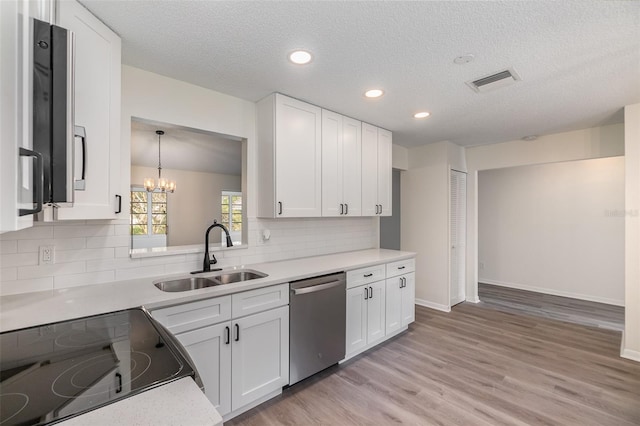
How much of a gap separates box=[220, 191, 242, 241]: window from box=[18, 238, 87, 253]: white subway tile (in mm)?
5145

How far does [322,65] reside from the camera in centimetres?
208

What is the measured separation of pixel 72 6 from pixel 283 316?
85.7 inches

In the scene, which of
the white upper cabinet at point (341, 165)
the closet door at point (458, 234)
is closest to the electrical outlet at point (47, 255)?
the white upper cabinet at point (341, 165)

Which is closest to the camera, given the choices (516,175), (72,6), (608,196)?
(72,6)

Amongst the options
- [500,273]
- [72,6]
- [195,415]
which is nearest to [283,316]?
[195,415]

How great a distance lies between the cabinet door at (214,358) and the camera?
5.73 feet

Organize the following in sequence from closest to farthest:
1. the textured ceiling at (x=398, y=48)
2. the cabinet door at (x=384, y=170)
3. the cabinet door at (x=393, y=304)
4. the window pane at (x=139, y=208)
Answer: the textured ceiling at (x=398, y=48), the cabinet door at (x=393, y=304), the cabinet door at (x=384, y=170), the window pane at (x=139, y=208)

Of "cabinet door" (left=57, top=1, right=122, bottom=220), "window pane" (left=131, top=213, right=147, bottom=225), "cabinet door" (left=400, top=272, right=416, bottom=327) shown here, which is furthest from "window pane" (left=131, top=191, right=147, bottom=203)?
"cabinet door" (left=400, top=272, right=416, bottom=327)

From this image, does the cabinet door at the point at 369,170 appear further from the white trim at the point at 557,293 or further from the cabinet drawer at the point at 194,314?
the white trim at the point at 557,293

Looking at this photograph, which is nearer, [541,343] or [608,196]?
[541,343]

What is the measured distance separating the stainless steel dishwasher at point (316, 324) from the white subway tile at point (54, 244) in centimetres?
144

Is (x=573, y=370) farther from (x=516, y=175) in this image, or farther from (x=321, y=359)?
(x=516, y=175)

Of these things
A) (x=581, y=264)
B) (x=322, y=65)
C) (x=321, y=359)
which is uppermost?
(x=322, y=65)

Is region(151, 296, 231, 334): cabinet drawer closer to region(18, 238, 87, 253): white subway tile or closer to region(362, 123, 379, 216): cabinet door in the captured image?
region(18, 238, 87, 253): white subway tile
